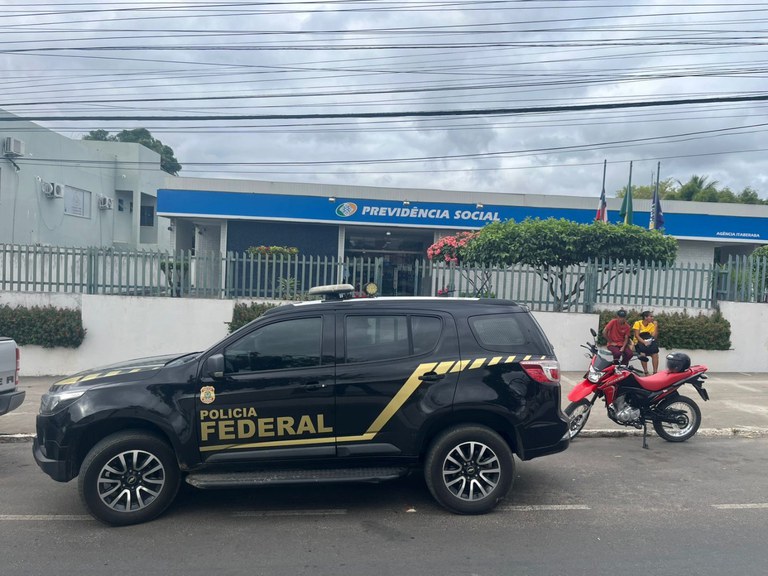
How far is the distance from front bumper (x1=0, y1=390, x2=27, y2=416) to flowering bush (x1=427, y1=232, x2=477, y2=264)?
955 cm

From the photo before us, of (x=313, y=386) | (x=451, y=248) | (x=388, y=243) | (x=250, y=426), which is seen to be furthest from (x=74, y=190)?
(x=313, y=386)

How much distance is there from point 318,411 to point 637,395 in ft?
14.2

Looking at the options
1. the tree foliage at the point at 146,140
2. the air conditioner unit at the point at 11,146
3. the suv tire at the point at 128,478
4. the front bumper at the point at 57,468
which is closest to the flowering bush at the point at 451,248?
the suv tire at the point at 128,478

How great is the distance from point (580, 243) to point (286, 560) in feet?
32.4

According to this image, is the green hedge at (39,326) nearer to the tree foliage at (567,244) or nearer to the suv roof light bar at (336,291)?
the suv roof light bar at (336,291)

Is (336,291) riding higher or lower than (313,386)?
higher

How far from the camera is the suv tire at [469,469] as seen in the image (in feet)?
17.1

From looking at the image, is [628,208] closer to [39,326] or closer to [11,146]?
[39,326]

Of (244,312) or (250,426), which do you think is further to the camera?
(244,312)

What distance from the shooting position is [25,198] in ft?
89.4

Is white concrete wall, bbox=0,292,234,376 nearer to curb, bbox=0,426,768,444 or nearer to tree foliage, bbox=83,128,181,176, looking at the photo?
curb, bbox=0,426,768,444

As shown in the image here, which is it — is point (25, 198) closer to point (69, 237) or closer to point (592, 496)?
point (69, 237)

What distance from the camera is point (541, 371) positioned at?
17.5 feet

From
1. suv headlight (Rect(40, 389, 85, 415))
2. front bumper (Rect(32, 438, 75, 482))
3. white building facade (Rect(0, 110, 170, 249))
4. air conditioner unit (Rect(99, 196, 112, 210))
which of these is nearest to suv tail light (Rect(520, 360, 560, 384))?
suv headlight (Rect(40, 389, 85, 415))
